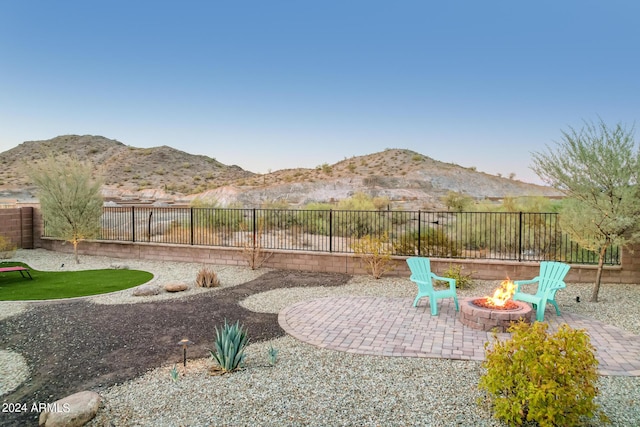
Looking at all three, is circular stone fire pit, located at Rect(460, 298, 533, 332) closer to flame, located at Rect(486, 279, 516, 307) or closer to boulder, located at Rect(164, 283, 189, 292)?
flame, located at Rect(486, 279, 516, 307)

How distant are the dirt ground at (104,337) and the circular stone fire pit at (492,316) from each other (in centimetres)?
325

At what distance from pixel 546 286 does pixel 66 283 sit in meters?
12.0

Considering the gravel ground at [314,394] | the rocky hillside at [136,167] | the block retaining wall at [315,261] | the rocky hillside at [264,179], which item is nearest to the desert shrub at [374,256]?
the block retaining wall at [315,261]

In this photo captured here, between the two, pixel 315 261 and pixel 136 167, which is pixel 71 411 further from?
pixel 136 167

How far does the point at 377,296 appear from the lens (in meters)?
8.87

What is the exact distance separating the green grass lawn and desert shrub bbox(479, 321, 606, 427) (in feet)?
30.5

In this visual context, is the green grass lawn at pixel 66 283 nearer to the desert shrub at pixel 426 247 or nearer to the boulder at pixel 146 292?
the boulder at pixel 146 292

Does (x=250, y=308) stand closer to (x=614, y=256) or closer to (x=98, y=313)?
(x=98, y=313)

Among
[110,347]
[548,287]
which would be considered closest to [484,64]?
[548,287]

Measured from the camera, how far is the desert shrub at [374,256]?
10893mm

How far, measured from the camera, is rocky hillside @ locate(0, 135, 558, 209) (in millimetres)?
38719

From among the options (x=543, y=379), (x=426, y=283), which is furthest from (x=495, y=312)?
(x=543, y=379)

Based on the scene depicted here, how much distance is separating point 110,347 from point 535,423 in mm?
5615

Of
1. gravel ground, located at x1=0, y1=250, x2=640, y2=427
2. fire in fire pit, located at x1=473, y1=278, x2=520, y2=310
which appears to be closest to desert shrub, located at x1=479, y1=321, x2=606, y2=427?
gravel ground, located at x1=0, y1=250, x2=640, y2=427
